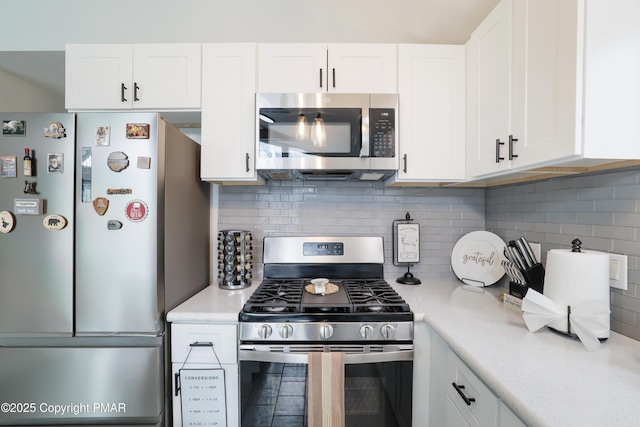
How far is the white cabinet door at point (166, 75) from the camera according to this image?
5.27 feet

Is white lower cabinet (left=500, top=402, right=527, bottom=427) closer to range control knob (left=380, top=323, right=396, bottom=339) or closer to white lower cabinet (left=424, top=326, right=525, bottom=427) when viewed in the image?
white lower cabinet (left=424, top=326, right=525, bottom=427)

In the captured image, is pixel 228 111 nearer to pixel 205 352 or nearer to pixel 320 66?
pixel 320 66

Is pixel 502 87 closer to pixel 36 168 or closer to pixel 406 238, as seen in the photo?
pixel 406 238

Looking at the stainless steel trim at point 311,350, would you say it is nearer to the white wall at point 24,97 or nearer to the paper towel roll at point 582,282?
the paper towel roll at point 582,282

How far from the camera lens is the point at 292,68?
5.30 ft

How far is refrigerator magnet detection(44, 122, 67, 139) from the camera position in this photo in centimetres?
129

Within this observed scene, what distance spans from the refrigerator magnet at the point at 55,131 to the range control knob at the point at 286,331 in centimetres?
138

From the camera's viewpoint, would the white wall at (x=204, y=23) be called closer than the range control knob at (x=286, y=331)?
No

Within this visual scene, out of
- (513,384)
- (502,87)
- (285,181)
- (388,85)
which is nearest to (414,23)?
(388,85)

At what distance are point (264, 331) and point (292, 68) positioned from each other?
145cm

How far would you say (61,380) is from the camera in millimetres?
1272

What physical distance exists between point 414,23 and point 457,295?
5.89 feet

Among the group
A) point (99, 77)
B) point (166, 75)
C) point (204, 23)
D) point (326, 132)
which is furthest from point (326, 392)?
point (204, 23)

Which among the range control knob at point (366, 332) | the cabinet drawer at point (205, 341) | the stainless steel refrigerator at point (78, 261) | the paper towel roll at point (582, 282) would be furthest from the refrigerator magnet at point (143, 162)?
the paper towel roll at point (582, 282)
